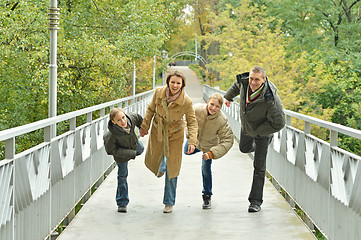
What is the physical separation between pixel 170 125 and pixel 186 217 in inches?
43.0

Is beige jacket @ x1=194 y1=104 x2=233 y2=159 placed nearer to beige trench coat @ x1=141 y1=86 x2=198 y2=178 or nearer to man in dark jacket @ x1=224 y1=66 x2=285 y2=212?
man in dark jacket @ x1=224 y1=66 x2=285 y2=212

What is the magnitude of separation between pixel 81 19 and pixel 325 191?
20.2 m

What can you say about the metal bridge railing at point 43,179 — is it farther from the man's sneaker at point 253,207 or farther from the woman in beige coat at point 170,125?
the man's sneaker at point 253,207

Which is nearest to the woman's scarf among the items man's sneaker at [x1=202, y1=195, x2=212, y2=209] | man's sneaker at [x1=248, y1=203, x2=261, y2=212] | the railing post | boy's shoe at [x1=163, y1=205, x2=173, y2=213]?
boy's shoe at [x1=163, y1=205, x2=173, y2=213]

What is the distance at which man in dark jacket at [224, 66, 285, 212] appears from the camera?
703 cm

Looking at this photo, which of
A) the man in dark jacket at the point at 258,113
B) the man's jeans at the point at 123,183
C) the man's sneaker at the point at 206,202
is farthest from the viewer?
the man's sneaker at the point at 206,202

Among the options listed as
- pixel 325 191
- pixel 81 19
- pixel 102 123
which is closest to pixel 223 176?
pixel 102 123

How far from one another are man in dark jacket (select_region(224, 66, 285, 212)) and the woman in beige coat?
63 cm

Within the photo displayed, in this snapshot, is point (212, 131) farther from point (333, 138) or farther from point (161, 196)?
point (333, 138)

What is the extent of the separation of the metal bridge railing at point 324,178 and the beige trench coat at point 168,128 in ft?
4.43

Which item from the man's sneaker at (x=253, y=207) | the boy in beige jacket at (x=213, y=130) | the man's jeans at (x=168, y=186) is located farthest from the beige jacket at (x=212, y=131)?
the man's sneaker at (x=253, y=207)

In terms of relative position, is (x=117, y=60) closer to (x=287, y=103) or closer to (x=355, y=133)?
(x=287, y=103)

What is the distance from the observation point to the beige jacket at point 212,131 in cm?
780

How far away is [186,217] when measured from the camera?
24.6ft
